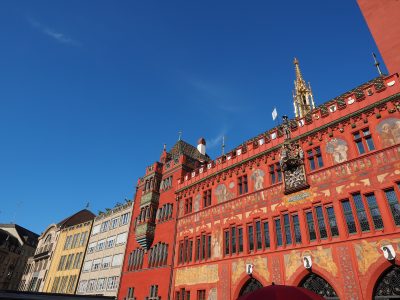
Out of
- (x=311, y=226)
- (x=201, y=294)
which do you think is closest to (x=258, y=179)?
(x=311, y=226)

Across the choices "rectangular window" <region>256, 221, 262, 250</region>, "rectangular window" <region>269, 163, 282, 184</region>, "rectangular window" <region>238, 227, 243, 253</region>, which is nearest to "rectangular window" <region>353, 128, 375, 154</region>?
"rectangular window" <region>269, 163, 282, 184</region>

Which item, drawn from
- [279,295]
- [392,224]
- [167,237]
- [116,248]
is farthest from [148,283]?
[279,295]

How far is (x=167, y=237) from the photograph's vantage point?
3014 centimetres

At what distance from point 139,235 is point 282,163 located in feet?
61.1

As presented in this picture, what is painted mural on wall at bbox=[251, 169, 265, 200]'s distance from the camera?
912 inches

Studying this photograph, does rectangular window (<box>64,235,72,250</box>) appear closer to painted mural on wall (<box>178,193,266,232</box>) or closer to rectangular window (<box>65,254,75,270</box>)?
rectangular window (<box>65,254,75,270</box>)

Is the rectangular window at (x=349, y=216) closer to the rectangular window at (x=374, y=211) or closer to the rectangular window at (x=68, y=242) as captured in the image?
the rectangular window at (x=374, y=211)

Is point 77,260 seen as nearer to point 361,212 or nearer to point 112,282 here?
point 112,282

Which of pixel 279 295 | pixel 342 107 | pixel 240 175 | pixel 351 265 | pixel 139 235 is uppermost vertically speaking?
pixel 342 107

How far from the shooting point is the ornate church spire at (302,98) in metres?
41.8

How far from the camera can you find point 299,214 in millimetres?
19828

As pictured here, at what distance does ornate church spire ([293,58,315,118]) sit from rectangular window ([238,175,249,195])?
19579 mm

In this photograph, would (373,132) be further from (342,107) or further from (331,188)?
(331,188)

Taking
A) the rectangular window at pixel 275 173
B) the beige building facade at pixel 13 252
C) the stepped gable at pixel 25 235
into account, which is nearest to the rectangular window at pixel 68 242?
the beige building facade at pixel 13 252
